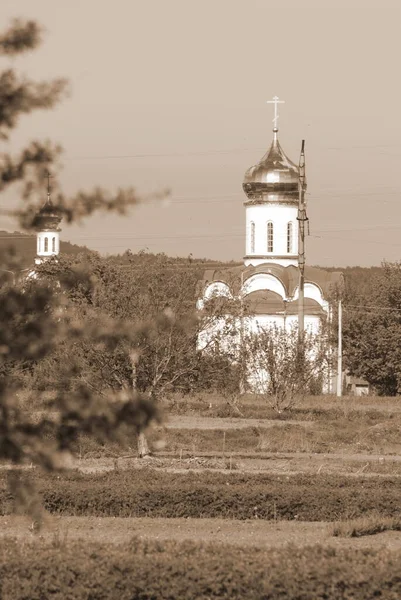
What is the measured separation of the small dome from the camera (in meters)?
62.8

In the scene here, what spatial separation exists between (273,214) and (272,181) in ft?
5.26

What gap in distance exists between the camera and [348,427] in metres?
34.0

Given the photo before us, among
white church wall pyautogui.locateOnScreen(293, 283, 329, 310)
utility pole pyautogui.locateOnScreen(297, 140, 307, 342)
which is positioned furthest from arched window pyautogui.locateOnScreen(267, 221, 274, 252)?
utility pole pyautogui.locateOnScreen(297, 140, 307, 342)

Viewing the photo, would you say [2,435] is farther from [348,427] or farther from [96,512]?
[348,427]

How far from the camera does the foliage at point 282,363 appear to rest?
1430 inches

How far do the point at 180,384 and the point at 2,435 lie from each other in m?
20.6

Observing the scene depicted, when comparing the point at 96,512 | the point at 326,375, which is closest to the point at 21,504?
the point at 96,512

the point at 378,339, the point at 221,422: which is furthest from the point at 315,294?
the point at 221,422

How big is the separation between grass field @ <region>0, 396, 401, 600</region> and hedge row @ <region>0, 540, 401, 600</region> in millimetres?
13

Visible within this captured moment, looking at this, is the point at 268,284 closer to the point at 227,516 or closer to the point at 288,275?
the point at 288,275

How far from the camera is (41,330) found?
5.80m

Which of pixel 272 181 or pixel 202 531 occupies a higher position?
pixel 272 181

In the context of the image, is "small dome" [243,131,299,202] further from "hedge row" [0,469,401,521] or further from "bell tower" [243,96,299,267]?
"hedge row" [0,469,401,521]

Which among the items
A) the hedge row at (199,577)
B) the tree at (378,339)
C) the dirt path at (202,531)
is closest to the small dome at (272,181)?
the tree at (378,339)
